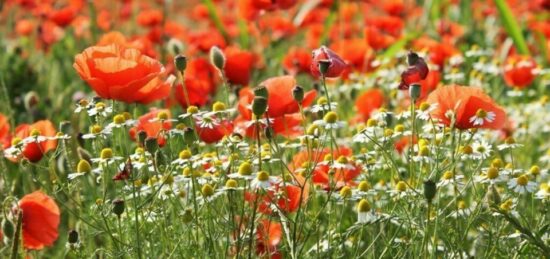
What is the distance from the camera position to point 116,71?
225 cm

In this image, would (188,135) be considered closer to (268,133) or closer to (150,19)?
(268,133)

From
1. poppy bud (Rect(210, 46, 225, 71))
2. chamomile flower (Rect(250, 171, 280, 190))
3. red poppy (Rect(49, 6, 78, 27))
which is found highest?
red poppy (Rect(49, 6, 78, 27))

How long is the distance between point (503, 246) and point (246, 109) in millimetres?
751

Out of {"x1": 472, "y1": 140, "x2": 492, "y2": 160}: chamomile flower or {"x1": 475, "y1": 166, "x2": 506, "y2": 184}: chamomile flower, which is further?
{"x1": 472, "y1": 140, "x2": 492, "y2": 160}: chamomile flower

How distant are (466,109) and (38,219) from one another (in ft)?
3.49

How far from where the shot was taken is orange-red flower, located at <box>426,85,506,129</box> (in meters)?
2.24

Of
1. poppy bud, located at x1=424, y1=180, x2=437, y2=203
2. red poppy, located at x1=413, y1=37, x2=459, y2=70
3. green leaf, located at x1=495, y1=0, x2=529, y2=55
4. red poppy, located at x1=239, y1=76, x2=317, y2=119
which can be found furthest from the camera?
green leaf, located at x1=495, y1=0, x2=529, y2=55

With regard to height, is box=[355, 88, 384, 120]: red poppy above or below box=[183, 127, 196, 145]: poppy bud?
above

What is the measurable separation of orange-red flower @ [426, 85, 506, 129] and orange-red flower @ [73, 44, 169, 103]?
2.12 feet

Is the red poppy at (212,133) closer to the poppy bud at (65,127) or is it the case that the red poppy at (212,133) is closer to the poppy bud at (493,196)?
the poppy bud at (65,127)

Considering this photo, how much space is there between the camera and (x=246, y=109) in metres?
2.61

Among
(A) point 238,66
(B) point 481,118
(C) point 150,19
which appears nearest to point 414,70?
(B) point 481,118

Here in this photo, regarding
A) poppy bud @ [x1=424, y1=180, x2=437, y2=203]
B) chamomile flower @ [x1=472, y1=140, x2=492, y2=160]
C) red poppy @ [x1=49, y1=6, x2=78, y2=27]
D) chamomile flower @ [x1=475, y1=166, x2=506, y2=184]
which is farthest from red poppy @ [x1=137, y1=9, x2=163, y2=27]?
poppy bud @ [x1=424, y1=180, x2=437, y2=203]

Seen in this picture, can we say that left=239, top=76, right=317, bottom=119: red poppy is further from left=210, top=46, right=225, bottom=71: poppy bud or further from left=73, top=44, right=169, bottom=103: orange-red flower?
left=73, top=44, right=169, bottom=103: orange-red flower
